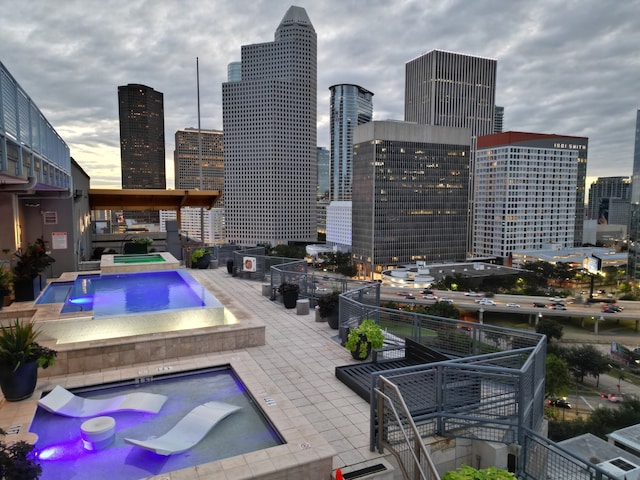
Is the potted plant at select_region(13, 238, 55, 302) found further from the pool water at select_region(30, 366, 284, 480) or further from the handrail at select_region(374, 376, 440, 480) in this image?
the handrail at select_region(374, 376, 440, 480)

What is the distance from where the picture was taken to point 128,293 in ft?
46.6

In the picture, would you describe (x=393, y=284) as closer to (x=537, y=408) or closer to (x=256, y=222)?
(x=537, y=408)

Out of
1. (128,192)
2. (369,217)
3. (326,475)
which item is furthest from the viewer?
(369,217)

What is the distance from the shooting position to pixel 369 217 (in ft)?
362

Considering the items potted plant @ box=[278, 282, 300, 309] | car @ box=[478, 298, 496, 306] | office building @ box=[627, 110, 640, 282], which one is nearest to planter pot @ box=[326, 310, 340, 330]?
potted plant @ box=[278, 282, 300, 309]

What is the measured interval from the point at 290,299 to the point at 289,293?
0.23 metres

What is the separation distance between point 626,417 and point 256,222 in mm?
135354

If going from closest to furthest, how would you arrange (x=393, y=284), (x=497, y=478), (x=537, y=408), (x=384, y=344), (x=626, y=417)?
(x=497, y=478) → (x=537, y=408) → (x=384, y=344) → (x=626, y=417) → (x=393, y=284)

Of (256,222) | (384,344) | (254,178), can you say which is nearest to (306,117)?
(254,178)

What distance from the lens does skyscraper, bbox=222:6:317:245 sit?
152375mm

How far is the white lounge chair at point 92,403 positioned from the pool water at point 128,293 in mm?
3746

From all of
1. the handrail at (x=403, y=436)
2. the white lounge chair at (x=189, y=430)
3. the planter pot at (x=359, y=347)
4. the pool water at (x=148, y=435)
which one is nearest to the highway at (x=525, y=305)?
the planter pot at (x=359, y=347)

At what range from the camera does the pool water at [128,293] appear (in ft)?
37.2

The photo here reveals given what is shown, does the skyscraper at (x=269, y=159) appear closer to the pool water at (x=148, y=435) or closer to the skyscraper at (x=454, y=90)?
the skyscraper at (x=454, y=90)
